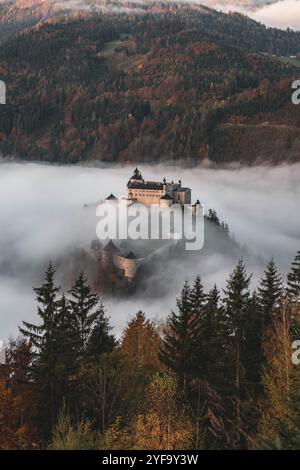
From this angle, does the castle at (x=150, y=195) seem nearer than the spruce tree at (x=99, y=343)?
No

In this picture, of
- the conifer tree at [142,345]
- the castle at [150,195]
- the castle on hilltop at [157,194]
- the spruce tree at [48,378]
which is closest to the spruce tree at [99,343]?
the conifer tree at [142,345]

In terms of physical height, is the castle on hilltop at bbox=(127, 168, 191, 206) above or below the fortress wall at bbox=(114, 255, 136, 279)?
above

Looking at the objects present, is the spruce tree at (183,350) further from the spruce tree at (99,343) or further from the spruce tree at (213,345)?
the spruce tree at (99,343)

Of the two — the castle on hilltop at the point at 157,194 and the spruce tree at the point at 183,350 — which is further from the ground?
the castle on hilltop at the point at 157,194

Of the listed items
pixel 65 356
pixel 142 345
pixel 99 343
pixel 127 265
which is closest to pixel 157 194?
pixel 127 265

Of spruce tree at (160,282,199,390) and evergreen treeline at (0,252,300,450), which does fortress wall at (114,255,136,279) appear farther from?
spruce tree at (160,282,199,390)

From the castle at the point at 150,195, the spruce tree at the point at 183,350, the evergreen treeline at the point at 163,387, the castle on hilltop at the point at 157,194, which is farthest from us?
the castle on hilltop at the point at 157,194

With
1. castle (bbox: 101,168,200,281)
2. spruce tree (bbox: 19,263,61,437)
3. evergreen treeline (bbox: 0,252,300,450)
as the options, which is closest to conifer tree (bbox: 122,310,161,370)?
evergreen treeline (bbox: 0,252,300,450)

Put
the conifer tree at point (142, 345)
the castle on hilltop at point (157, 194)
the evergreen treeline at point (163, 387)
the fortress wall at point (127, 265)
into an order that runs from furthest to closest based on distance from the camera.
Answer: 1. the castle on hilltop at point (157, 194)
2. the fortress wall at point (127, 265)
3. the conifer tree at point (142, 345)
4. the evergreen treeline at point (163, 387)
